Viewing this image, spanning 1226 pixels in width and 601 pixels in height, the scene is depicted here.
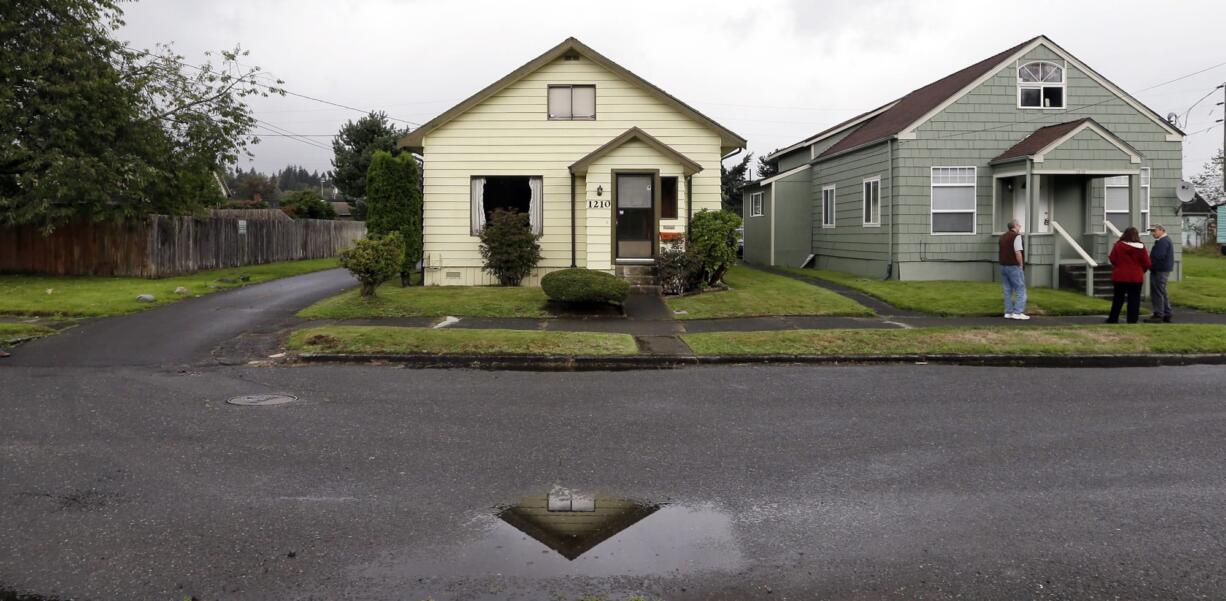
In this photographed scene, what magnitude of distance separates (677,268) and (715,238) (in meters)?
1.06

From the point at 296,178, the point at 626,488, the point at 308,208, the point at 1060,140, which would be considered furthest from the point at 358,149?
the point at 296,178

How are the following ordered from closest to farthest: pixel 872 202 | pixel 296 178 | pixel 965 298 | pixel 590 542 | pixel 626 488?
pixel 590 542, pixel 626 488, pixel 965 298, pixel 872 202, pixel 296 178

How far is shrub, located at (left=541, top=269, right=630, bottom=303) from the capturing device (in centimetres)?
1686

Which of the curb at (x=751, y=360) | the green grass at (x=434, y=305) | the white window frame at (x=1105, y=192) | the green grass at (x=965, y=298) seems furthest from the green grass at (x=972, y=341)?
the white window frame at (x=1105, y=192)

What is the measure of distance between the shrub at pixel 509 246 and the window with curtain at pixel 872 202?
31.4 ft

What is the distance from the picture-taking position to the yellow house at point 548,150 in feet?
69.6

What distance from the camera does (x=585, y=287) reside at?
16875mm

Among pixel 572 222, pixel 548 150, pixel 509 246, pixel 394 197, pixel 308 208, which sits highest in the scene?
pixel 308 208

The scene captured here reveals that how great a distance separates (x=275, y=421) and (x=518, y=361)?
4503 millimetres

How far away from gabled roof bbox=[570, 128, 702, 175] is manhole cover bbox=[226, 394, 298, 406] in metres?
11.8

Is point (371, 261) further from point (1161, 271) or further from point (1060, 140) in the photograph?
point (1060, 140)

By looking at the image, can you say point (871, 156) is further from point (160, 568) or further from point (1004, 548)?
point (160, 568)

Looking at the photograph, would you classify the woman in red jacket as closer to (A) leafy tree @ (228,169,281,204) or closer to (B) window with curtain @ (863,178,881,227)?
(B) window with curtain @ (863,178,881,227)

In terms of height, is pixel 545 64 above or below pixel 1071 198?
above
